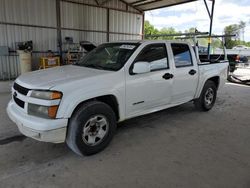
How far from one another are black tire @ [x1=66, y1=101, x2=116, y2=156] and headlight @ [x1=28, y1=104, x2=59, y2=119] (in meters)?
0.27

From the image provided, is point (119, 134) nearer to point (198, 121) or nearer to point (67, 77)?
point (67, 77)

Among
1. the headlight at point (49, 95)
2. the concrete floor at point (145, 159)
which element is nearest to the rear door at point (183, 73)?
the concrete floor at point (145, 159)

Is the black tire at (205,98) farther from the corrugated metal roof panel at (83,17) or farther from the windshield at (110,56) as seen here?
the corrugated metal roof panel at (83,17)

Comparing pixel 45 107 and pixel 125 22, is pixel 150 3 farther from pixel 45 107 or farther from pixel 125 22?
pixel 45 107

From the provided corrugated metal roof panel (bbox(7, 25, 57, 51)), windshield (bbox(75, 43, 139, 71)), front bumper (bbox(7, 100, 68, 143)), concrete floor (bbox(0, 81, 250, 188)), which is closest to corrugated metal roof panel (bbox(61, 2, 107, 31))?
corrugated metal roof panel (bbox(7, 25, 57, 51))

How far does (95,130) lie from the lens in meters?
2.96

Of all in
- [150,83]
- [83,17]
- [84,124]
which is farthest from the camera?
[83,17]

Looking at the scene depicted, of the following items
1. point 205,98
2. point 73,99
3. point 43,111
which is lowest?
point 205,98

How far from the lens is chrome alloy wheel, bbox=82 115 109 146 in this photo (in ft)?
9.34

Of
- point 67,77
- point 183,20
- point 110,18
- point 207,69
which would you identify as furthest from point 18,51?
point 183,20

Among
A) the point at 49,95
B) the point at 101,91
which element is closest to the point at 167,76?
the point at 101,91

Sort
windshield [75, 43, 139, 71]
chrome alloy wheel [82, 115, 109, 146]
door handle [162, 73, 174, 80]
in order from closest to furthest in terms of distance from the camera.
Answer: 1. chrome alloy wheel [82, 115, 109, 146]
2. windshield [75, 43, 139, 71]
3. door handle [162, 73, 174, 80]

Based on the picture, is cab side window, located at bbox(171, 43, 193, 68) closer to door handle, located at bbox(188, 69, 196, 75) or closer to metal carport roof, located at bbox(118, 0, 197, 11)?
door handle, located at bbox(188, 69, 196, 75)

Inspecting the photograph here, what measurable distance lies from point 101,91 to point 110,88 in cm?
16
